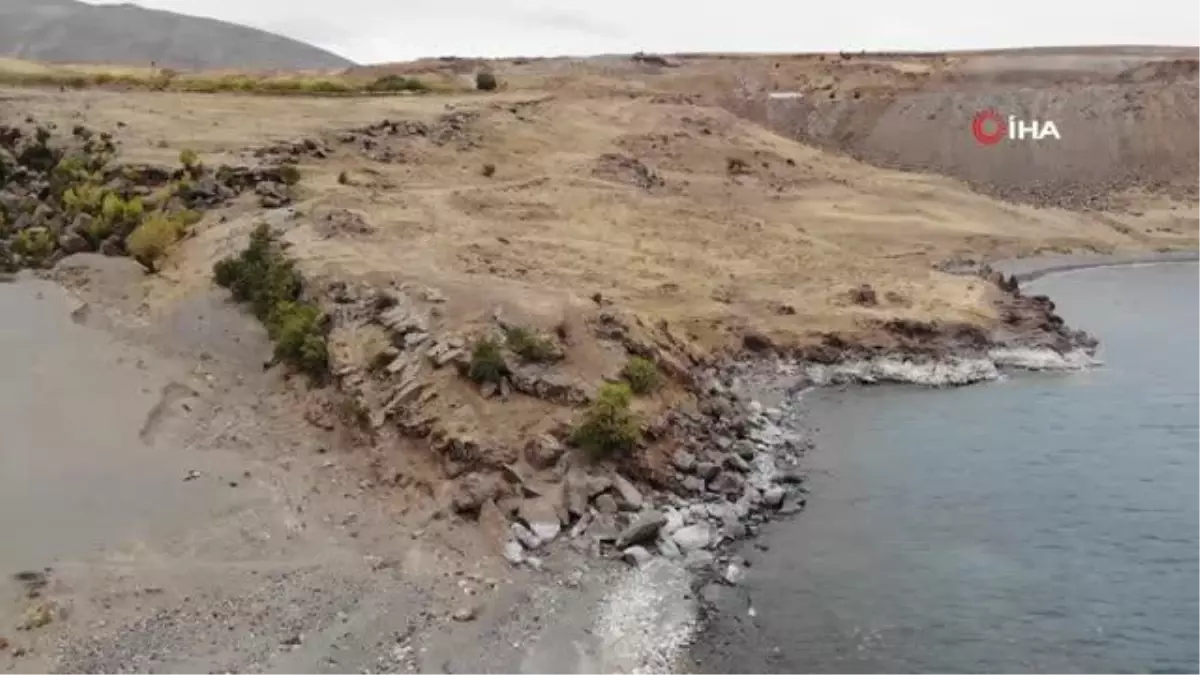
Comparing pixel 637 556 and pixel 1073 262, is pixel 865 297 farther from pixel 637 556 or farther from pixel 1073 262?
pixel 637 556

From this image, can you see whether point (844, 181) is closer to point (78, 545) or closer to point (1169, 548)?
point (1169, 548)

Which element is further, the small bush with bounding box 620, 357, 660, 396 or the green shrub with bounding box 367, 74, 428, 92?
the green shrub with bounding box 367, 74, 428, 92

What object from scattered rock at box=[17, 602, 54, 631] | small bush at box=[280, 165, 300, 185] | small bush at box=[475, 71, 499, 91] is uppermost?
small bush at box=[475, 71, 499, 91]

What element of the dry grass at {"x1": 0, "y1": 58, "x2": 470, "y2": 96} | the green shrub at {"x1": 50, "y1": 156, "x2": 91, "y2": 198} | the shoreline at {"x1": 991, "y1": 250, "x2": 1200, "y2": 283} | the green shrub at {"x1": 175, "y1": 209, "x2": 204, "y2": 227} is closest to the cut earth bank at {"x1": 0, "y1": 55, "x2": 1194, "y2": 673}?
the green shrub at {"x1": 175, "y1": 209, "x2": 204, "y2": 227}

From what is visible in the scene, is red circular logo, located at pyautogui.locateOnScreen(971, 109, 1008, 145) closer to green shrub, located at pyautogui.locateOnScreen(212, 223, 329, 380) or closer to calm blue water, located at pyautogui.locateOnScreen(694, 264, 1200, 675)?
calm blue water, located at pyautogui.locateOnScreen(694, 264, 1200, 675)

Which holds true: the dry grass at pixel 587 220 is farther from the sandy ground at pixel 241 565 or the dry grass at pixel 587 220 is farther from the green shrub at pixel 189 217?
the sandy ground at pixel 241 565

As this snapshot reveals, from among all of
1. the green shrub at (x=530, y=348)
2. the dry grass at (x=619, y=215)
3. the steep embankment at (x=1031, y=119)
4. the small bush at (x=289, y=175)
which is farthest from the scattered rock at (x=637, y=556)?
the steep embankment at (x=1031, y=119)
